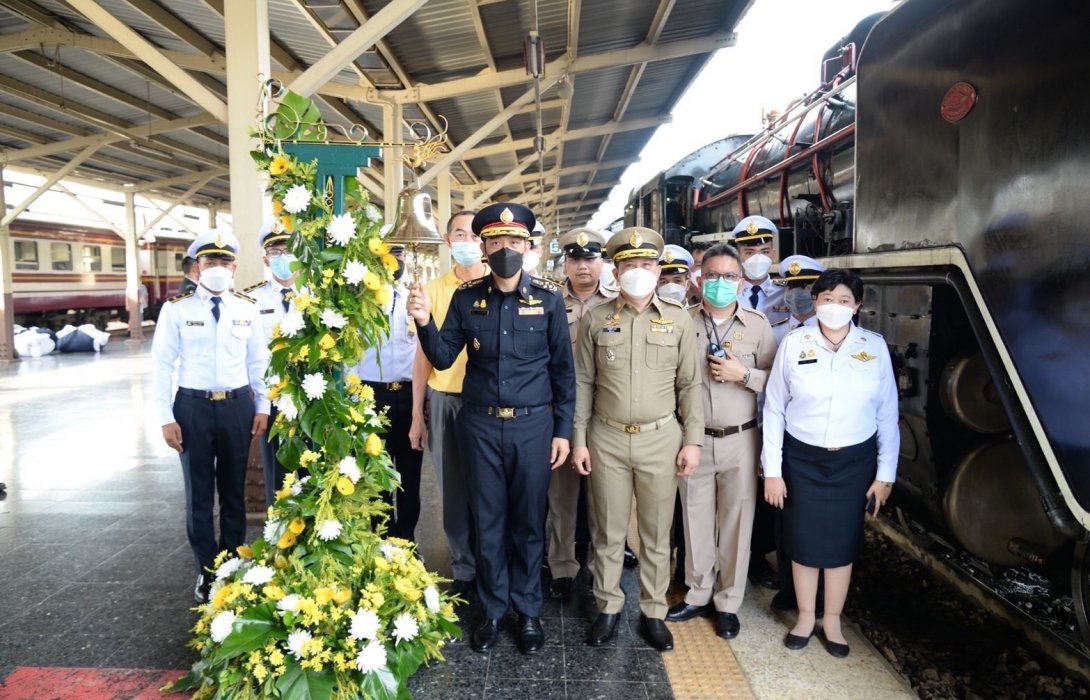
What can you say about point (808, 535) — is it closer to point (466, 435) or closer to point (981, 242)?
point (981, 242)

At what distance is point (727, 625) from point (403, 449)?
1700mm

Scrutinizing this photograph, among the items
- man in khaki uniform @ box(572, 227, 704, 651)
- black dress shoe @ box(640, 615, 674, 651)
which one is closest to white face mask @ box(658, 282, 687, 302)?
man in khaki uniform @ box(572, 227, 704, 651)

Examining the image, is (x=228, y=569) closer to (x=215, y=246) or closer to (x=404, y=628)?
(x=404, y=628)

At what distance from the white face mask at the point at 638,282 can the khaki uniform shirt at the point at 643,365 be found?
8cm

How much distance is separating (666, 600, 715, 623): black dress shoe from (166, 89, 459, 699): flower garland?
1099 millimetres

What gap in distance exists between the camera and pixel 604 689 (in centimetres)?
236

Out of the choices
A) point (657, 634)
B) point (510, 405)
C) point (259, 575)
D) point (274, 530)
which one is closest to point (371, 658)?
point (259, 575)

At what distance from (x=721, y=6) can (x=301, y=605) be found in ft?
24.2

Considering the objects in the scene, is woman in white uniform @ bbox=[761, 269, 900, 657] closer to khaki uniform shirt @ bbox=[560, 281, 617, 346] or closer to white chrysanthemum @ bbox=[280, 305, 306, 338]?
khaki uniform shirt @ bbox=[560, 281, 617, 346]

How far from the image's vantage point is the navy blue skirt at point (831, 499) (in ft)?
8.46

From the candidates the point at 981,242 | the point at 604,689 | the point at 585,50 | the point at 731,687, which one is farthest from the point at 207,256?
the point at 585,50

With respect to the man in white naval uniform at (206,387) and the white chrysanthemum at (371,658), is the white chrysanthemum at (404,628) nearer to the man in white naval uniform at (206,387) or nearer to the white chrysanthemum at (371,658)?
the white chrysanthemum at (371,658)

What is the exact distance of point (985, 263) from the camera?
2.07 m

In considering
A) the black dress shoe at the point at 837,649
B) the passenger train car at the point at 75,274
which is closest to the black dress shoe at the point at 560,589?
the black dress shoe at the point at 837,649
